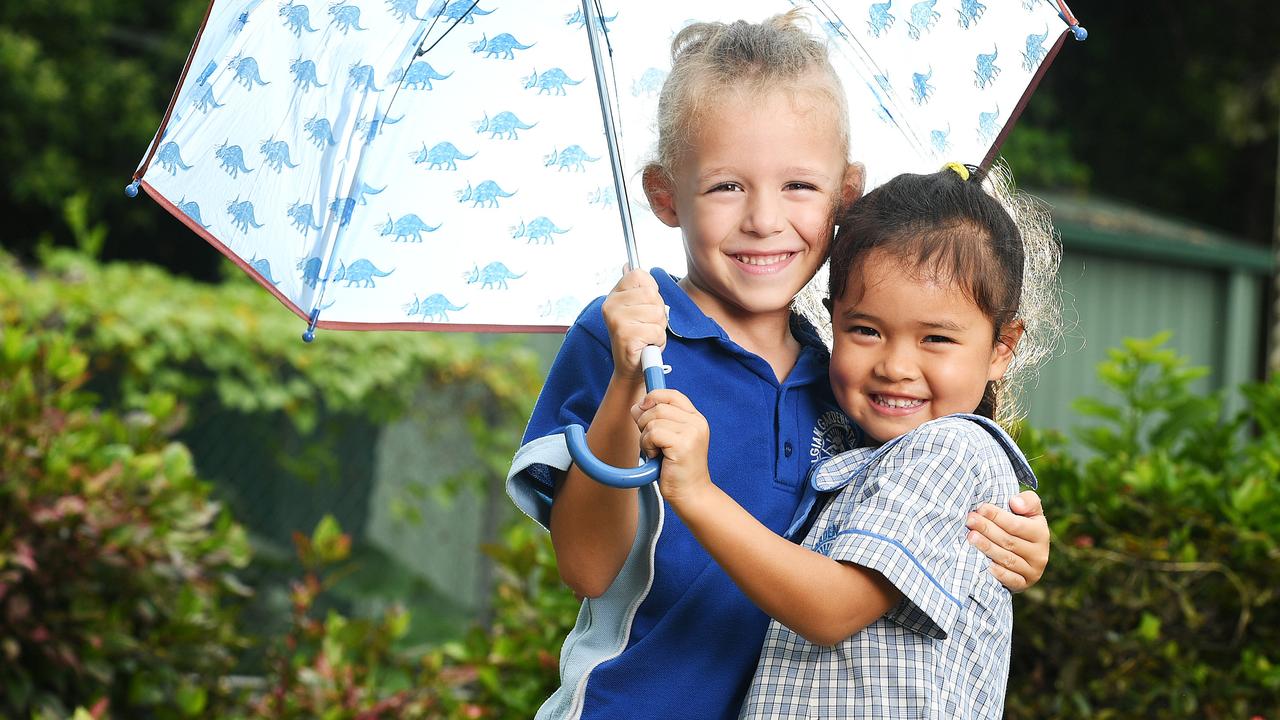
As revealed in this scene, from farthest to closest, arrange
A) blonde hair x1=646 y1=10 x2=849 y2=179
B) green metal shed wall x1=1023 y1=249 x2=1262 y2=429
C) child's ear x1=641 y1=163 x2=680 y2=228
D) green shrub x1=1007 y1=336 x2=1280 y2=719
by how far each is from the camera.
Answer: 1. green metal shed wall x1=1023 y1=249 x2=1262 y2=429
2. green shrub x1=1007 y1=336 x2=1280 y2=719
3. child's ear x1=641 y1=163 x2=680 y2=228
4. blonde hair x1=646 y1=10 x2=849 y2=179

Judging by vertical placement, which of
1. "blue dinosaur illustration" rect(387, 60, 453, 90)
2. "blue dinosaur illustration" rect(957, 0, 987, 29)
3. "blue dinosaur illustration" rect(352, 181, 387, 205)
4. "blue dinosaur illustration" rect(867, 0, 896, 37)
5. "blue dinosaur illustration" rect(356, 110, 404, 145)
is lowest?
"blue dinosaur illustration" rect(352, 181, 387, 205)

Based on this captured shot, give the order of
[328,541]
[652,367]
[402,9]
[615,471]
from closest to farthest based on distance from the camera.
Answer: [615,471] → [652,367] → [402,9] → [328,541]

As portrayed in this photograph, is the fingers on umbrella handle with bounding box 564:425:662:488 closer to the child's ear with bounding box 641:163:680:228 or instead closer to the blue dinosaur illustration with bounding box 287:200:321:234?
the child's ear with bounding box 641:163:680:228

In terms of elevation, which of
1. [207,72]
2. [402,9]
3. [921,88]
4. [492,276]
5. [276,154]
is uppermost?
[921,88]

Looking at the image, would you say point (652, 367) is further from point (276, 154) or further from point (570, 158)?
point (276, 154)

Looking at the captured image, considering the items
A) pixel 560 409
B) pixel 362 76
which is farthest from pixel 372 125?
pixel 560 409

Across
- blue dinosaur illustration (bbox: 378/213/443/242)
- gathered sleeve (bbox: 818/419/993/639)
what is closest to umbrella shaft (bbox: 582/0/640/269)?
blue dinosaur illustration (bbox: 378/213/443/242)

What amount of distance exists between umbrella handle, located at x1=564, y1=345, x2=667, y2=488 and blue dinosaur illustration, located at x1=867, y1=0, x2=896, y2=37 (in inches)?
31.2

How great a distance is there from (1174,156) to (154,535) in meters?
15.2

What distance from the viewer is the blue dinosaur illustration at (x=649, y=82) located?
2.11 meters

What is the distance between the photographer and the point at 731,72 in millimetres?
1836

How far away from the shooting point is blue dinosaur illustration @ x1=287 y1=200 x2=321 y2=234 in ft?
6.43

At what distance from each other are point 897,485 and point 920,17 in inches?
34.5

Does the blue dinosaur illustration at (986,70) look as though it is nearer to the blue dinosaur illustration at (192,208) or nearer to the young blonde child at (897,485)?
the young blonde child at (897,485)
